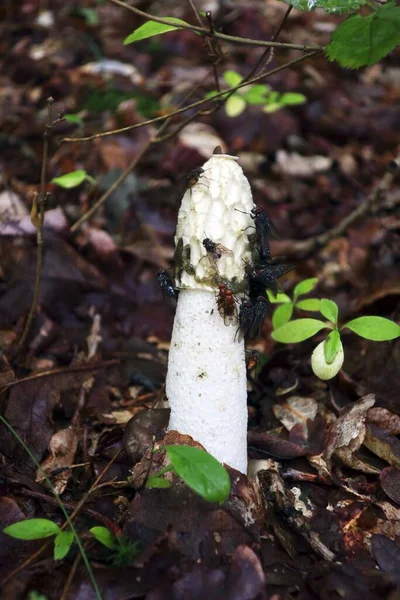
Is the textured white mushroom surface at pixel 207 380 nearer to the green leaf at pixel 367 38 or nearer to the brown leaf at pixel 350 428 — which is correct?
the brown leaf at pixel 350 428

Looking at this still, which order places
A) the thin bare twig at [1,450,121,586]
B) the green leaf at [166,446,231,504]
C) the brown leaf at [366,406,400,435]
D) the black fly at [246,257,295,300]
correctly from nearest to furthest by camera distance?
the green leaf at [166,446,231,504]
the thin bare twig at [1,450,121,586]
the black fly at [246,257,295,300]
the brown leaf at [366,406,400,435]

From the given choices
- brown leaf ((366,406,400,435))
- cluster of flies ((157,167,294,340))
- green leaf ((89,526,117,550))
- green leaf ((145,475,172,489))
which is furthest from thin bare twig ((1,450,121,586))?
brown leaf ((366,406,400,435))

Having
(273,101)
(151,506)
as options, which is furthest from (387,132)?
(151,506)

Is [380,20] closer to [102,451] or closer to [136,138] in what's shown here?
[102,451]

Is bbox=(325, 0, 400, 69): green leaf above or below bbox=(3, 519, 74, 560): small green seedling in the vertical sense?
above

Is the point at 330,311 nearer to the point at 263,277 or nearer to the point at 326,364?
the point at 326,364

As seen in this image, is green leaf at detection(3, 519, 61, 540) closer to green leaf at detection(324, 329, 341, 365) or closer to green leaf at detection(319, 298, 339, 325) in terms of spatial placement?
green leaf at detection(324, 329, 341, 365)

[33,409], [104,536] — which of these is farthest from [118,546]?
[33,409]
